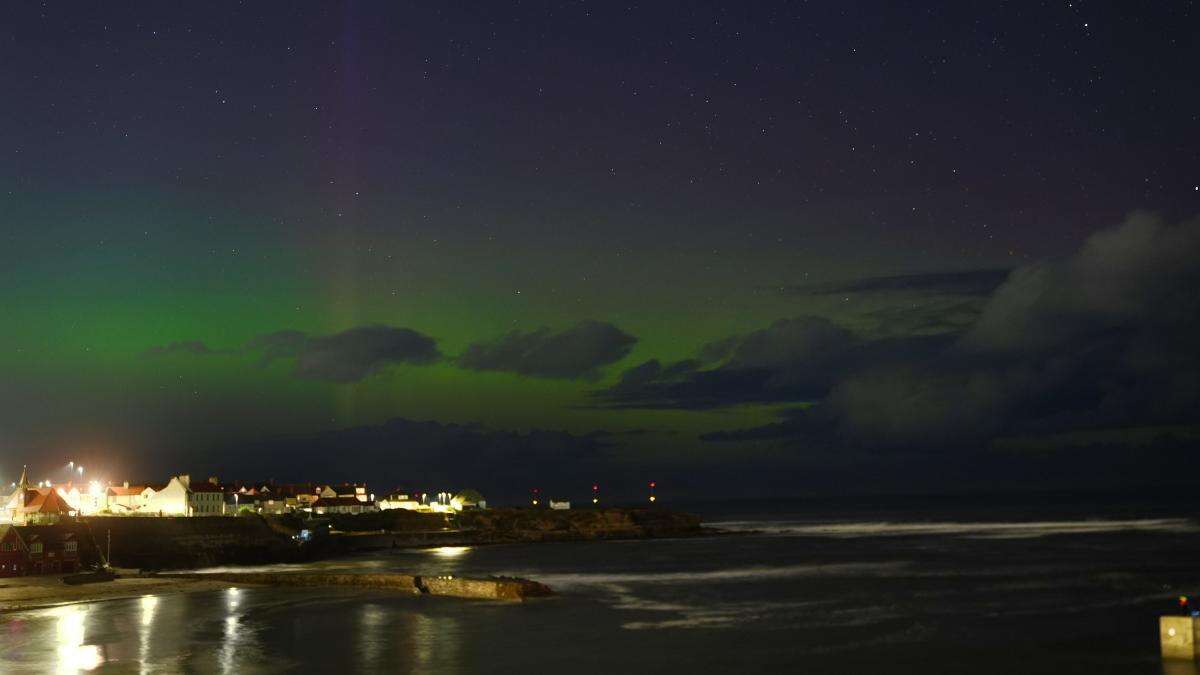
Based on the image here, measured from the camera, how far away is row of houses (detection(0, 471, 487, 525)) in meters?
104

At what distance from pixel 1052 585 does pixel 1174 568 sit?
54.0 feet

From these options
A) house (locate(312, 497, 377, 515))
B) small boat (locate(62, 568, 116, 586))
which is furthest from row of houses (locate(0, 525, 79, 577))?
house (locate(312, 497, 377, 515))

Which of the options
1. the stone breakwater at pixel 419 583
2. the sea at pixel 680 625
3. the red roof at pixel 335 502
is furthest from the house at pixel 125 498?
the stone breakwater at pixel 419 583

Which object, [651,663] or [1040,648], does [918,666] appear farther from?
[651,663]

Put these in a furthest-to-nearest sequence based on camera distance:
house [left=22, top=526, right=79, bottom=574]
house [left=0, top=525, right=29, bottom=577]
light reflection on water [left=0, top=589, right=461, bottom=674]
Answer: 1. house [left=22, top=526, right=79, bottom=574]
2. house [left=0, top=525, right=29, bottom=577]
3. light reflection on water [left=0, top=589, right=461, bottom=674]

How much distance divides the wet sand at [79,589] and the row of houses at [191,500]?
24.8 metres

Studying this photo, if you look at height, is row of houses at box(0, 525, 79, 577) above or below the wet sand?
above

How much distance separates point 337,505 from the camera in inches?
6383

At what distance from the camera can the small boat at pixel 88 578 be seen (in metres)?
71.6

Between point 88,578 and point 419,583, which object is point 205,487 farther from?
point 419,583

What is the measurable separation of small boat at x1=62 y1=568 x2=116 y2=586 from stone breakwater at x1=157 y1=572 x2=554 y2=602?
168 inches

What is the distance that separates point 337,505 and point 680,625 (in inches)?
4761

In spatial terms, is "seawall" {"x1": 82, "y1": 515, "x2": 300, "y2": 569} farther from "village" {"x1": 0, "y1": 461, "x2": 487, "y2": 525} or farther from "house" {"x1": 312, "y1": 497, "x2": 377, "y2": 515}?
"house" {"x1": 312, "y1": 497, "x2": 377, "y2": 515}

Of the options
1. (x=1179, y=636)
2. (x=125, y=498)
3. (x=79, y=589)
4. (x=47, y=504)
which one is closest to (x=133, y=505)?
(x=125, y=498)
